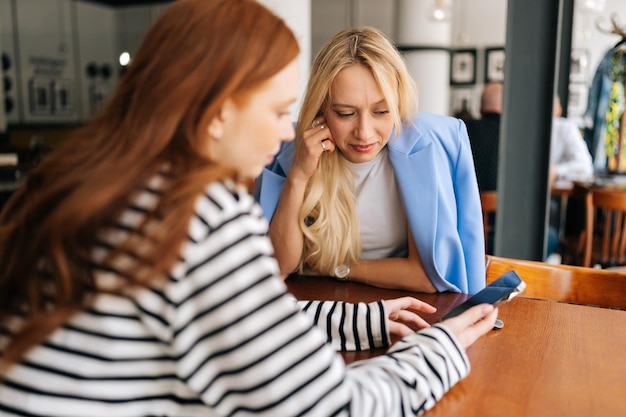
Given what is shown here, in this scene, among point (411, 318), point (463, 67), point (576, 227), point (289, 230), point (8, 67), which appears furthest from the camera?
point (463, 67)

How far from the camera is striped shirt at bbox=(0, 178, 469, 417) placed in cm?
61

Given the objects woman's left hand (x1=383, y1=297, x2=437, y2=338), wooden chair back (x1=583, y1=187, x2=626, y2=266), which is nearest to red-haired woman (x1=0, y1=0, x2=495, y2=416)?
woman's left hand (x1=383, y1=297, x2=437, y2=338)

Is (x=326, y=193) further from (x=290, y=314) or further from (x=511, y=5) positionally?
(x=511, y=5)

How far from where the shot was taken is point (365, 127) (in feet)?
4.74

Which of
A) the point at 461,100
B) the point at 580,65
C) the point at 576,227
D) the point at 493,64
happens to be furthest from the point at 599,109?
A: the point at 576,227

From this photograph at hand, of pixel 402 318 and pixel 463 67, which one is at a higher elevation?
pixel 463 67

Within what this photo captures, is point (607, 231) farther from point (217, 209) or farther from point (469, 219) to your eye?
point (217, 209)

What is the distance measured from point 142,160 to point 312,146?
2.92 feet

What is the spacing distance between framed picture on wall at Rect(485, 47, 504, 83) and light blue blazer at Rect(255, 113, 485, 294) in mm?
6187

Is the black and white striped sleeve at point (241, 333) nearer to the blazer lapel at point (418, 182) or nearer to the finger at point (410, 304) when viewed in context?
the finger at point (410, 304)

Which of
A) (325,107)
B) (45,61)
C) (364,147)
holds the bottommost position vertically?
(364,147)

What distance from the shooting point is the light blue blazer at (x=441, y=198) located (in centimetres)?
145

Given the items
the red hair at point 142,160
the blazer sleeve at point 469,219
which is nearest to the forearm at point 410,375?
the red hair at point 142,160

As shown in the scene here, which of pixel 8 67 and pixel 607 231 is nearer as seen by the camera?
pixel 607 231
